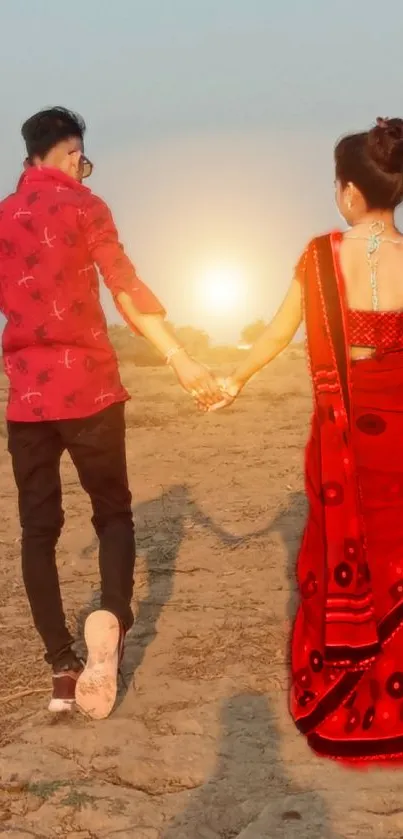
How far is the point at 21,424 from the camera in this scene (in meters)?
3.28

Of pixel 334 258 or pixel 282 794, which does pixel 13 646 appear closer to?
pixel 282 794

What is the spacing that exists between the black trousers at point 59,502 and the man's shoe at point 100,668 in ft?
0.33

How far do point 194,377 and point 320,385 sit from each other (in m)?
0.48

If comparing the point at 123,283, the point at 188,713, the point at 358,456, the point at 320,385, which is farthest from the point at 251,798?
the point at 123,283

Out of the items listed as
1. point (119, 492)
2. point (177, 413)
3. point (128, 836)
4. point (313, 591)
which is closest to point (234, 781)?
point (128, 836)

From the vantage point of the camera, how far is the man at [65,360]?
3.17 m

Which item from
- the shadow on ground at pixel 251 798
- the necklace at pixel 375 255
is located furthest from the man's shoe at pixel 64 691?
the necklace at pixel 375 255

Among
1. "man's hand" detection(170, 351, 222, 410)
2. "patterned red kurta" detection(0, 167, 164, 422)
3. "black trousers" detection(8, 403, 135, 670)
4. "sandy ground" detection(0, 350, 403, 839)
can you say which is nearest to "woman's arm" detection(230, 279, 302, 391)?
"man's hand" detection(170, 351, 222, 410)

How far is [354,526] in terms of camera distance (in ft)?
10.5

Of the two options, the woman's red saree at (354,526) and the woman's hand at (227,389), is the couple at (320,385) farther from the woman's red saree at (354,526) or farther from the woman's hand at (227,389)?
the woman's hand at (227,389)

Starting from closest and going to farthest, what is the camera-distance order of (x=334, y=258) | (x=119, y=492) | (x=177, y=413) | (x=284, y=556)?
(x=334, y=258) < (x=119, y=492) < (x=284, y=556) < (x=177, y=413)

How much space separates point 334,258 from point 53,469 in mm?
1236

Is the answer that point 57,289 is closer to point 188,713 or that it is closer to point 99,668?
point 99,668

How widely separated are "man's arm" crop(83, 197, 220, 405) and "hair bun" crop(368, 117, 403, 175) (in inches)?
34.3
